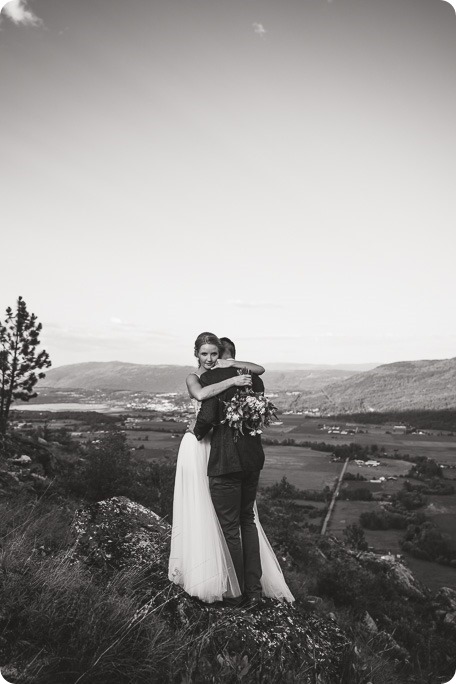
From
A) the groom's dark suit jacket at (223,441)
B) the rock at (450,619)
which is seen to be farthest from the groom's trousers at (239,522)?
the rock at (450,619)

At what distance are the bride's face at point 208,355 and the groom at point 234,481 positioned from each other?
0.17 meters

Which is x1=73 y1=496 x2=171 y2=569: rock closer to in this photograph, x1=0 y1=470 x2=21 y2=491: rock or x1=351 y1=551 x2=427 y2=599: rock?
Answer: x1=0 y1=470 x2=21 y2=491: rock

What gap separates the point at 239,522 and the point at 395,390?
177841 mm

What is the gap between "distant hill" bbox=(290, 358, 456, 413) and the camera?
150 m

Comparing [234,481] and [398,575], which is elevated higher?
[234,481]

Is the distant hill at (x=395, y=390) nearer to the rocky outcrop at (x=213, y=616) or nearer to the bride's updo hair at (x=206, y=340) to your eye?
the rocky outcrop at (x=213, y=616)

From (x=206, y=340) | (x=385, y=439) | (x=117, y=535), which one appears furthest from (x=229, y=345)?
(x=385, y=439)

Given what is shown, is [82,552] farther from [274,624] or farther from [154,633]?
[274,624]

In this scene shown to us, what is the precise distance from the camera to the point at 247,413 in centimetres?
368

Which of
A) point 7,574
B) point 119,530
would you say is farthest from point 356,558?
point 7,574

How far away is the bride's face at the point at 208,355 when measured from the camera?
3.99 m

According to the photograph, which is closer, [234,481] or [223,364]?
[234,481]

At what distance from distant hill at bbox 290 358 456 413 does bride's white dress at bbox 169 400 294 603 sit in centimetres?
15424

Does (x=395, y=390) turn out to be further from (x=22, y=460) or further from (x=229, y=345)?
(x=229, y=345)
